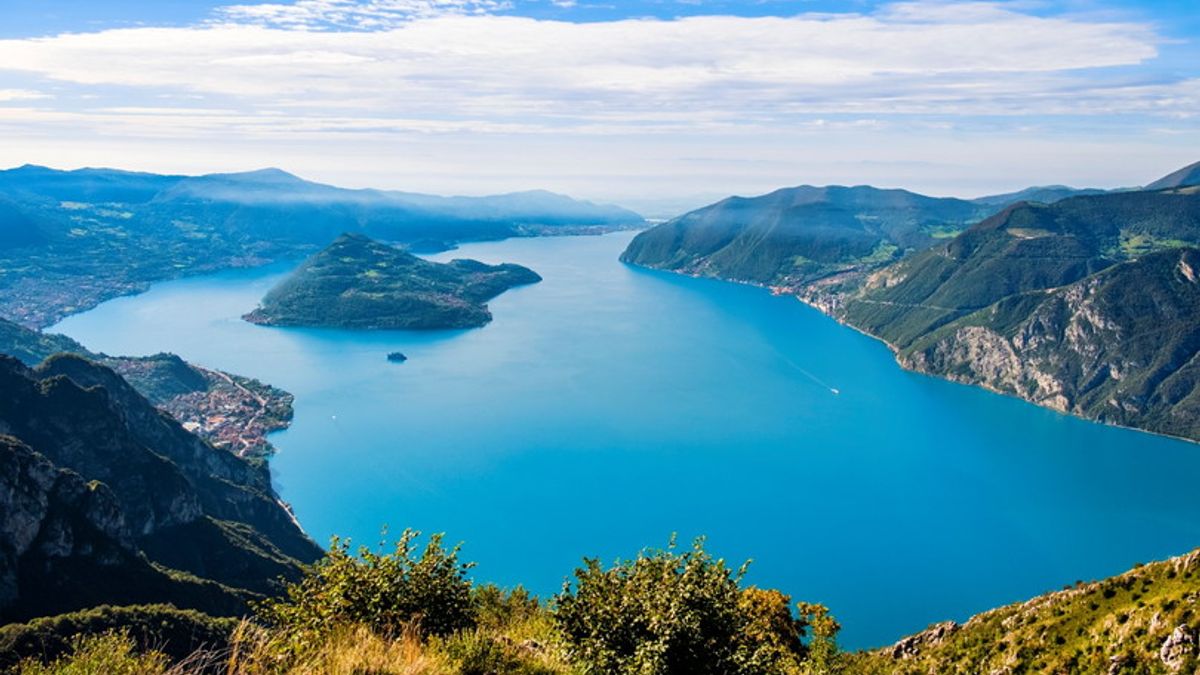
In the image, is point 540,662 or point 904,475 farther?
point 904,475

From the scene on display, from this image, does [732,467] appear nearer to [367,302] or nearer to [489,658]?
[489,658]

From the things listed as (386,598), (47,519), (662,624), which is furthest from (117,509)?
(662,624)

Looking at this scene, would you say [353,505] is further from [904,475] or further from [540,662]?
[540,662]

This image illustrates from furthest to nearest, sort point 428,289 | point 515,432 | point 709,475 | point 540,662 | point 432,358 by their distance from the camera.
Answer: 1. point 428,289
2. point 432,358
3. point 515,432
4. point 709,475
5. point 540,662

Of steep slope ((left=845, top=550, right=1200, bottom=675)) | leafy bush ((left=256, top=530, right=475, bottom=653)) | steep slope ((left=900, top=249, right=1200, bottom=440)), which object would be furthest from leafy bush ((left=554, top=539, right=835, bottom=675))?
steep slope ((left=900, top=249, right=1200, bottom=440))

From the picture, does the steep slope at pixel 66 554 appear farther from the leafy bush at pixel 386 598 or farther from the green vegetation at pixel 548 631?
the leafy bush at pixel 386 598

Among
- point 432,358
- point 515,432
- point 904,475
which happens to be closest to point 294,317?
point 432,358

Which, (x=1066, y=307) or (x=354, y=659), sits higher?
(x=354, y=659)
